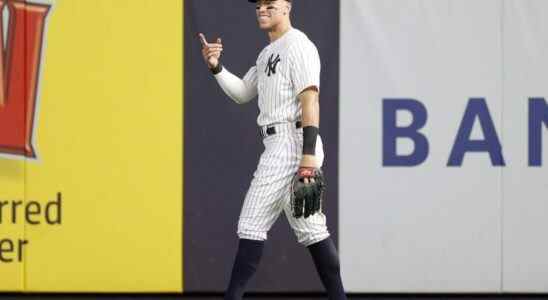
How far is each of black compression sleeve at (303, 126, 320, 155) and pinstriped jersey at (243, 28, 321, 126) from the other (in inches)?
7.3

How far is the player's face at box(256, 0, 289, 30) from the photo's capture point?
5.28m

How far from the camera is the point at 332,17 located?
6273 millimetres

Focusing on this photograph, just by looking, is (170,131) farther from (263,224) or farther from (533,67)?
(533,67)

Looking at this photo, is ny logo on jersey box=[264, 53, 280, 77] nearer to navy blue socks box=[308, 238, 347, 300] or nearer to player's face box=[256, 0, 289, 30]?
player's face box=[256, 0, 289, 30]

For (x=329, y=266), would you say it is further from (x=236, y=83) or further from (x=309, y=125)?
(x=236, y=83)

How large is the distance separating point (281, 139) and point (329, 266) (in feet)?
2.07

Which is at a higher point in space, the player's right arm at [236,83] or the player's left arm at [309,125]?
the player's right arm at [236,83]

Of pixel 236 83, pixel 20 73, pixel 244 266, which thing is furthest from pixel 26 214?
pixel 244 266

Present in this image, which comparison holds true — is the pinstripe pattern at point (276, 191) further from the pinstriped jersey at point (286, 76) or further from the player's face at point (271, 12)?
the player's face at point (271, 12)

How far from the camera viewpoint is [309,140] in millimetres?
5043

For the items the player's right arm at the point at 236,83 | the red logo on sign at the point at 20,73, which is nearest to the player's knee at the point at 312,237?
the player's right arm at the point at 236,83

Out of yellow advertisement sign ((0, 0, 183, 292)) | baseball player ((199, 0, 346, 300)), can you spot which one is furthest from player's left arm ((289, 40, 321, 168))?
yellow advertisement sign ((0, 0, 183, 292))

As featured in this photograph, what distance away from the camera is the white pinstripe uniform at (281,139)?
5148 millimetres

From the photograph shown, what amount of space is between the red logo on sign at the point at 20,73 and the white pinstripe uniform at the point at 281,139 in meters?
1.56
